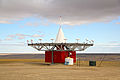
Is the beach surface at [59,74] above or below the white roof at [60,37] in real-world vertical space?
below

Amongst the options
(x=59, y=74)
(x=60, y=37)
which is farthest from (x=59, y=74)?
(x=60, y=37)

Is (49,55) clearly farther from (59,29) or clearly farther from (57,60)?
(59,29)

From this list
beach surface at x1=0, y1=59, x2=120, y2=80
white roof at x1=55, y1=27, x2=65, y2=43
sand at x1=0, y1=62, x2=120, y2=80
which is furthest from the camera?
white roof at x1=55, y1=27, x2=65, y2=43

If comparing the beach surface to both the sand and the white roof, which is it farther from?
the white roof

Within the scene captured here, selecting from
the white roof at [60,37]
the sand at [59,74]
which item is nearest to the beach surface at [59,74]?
the sand at [59,74]

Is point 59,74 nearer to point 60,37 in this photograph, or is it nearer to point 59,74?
point 59,74

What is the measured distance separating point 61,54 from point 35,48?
611 centimetres

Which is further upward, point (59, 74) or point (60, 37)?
point (60, 37)

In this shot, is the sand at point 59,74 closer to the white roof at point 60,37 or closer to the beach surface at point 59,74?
the beach surface at point 59,74

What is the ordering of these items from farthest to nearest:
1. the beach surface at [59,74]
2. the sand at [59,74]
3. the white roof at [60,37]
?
1. the white roof at [60,37]
2. the beach surface at [59,74]
3. the sand at [59,74]

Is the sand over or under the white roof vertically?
under

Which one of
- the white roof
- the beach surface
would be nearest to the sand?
the beach surface

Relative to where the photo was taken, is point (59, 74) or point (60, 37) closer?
point (59, 74)

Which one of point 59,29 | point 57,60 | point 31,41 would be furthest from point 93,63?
point 31,41
